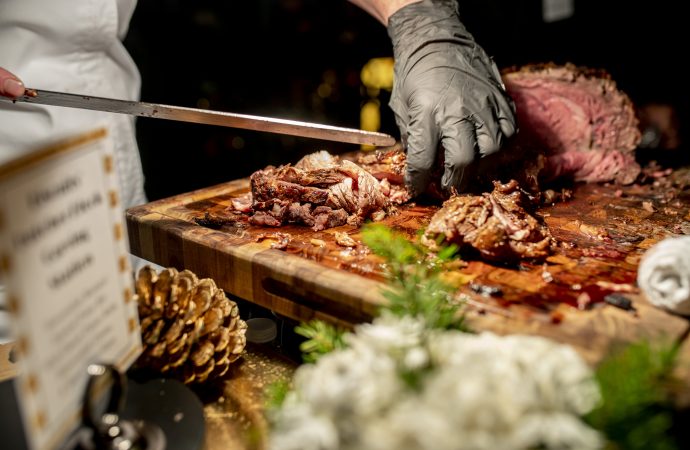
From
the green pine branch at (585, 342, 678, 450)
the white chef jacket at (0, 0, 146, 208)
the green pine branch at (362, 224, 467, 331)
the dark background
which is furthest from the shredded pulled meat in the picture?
the dark background

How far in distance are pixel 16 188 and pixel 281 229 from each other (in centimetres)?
145

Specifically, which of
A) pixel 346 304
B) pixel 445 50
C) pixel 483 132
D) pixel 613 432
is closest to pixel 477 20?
pixel 445 50

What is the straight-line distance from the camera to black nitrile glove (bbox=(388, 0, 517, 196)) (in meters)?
2.50

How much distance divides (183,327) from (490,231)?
1041 mm

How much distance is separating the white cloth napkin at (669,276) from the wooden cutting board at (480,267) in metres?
0.05

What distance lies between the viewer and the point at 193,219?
2.44m

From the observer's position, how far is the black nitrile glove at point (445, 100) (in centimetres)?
250

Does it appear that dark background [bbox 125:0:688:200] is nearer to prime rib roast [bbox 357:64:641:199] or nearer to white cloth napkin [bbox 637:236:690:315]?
prime rib roast [bbox 357:64:641:199]

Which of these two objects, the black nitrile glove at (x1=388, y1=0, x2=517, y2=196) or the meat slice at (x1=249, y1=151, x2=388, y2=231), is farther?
the black nitrile glove at (x1=388, y1=0, x2=517, y2=196)

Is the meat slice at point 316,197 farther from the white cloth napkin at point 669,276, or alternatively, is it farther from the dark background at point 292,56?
the dark background at point 292,56

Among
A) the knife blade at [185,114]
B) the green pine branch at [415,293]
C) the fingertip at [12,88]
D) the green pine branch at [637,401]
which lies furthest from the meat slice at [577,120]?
the fingertip at [12,88]

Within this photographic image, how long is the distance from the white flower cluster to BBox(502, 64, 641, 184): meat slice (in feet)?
7.56

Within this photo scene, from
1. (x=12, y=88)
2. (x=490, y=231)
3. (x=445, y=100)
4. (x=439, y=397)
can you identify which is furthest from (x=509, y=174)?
(x=12, y=88)

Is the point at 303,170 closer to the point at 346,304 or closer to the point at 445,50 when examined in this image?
the point at 445,50
